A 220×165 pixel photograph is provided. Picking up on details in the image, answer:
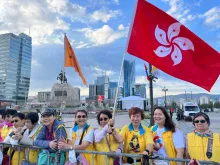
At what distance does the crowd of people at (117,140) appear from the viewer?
9.55 feet

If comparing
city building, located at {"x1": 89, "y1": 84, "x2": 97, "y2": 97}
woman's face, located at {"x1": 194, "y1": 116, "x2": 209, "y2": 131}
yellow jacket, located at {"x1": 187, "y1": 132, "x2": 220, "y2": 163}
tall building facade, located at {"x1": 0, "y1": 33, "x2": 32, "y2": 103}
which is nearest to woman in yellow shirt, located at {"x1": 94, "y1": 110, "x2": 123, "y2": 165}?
yellow jacket, located at {"x1": 187, "y1": 132, "x2": 220, "y2": 163}

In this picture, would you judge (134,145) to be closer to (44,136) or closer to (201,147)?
(201,147)

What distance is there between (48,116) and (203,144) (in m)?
2.37

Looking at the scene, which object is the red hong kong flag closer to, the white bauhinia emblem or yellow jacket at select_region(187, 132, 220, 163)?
the white bauhinia emblem

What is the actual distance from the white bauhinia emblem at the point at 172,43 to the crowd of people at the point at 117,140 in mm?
1350

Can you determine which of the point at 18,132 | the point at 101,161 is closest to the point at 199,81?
the point at 101,161

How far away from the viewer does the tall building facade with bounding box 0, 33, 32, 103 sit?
3812 inches

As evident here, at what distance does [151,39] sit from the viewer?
4.18m

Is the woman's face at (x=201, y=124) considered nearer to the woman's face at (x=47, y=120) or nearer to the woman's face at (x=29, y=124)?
the woman's face at (x=47, y=120)

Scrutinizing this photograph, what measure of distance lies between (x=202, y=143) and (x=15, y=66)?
11015 centimetres

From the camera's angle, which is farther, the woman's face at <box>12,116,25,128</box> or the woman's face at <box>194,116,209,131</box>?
the woman's face at <box>12,116,25,128</box>

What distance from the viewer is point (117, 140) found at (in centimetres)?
307

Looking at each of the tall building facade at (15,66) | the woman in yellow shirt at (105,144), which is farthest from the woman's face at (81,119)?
the tall building facade at (15,66)

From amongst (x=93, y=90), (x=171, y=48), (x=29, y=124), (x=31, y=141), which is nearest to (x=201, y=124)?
(x=171, y=48)
